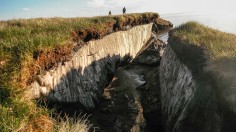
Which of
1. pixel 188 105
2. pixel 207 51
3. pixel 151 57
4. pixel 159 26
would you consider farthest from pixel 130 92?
pixel 159 26

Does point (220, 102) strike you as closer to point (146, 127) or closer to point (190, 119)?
point (190, 119)

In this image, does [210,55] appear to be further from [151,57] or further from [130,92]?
[151,57]

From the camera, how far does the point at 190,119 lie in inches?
461

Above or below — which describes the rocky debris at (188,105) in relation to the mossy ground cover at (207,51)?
below

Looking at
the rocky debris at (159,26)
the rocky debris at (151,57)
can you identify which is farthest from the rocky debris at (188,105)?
the rocky debris at (159,26)

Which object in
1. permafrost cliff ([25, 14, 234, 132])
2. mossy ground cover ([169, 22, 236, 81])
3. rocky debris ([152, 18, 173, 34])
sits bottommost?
permafrost cliff ([25, 14, 234, 132])

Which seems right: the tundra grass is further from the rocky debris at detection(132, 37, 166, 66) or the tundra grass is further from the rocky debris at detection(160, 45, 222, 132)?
the rocky debris at detection(132, 37, 166, 66)

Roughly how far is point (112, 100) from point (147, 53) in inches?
418

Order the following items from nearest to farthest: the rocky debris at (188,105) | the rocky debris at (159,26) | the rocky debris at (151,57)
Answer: the rocky debris at (188,105), the rocky debris at (151,57), the rocky debris at (159,26)

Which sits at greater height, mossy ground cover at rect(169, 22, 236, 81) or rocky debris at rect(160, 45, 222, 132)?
mossy ground cover at rect(169, 22, 236, 81)

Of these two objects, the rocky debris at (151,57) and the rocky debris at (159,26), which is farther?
the rocky debris at (159,26)

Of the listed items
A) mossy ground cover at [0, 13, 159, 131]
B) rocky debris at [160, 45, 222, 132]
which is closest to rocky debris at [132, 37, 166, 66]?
mossy ground cover at [0, 13, 159, 131]

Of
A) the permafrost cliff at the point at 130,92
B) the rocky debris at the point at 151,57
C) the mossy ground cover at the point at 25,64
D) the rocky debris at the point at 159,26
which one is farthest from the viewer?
the rocky debris at the point at 159,26

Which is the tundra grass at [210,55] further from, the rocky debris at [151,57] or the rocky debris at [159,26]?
the rocky debris at [159,26]
